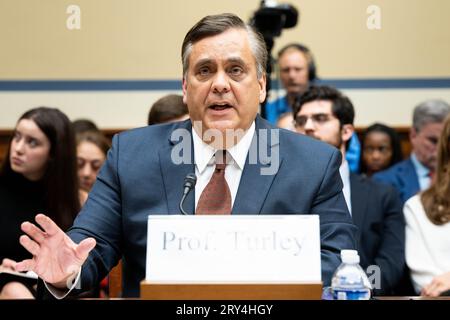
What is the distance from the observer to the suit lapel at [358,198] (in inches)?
117

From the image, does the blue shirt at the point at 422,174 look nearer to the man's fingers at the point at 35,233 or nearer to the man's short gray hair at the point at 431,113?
the man's short gray hair at the point at 431,113

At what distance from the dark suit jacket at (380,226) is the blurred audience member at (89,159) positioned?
128 cm

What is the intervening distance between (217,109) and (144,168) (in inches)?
9.7

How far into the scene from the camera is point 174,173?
1.88 meters

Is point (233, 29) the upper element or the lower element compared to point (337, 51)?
lower

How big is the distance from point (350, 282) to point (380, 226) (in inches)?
64.4

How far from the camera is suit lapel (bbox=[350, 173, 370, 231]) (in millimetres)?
2967

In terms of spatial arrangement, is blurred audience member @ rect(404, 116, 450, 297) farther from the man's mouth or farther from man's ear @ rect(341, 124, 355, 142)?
the man's mouth

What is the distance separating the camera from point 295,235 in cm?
129

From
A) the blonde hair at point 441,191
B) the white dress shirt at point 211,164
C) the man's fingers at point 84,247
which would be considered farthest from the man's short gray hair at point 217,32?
the blonde hair at point 441,191

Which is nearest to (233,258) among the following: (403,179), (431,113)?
(403,179)

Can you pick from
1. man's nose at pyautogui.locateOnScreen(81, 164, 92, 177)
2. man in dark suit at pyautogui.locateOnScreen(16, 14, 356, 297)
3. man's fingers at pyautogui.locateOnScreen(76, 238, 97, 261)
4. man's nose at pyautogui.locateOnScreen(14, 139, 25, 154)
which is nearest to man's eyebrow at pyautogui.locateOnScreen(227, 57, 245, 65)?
man in dark suit at pyautogui.locateOnScreen(16, 14, 356, 297)

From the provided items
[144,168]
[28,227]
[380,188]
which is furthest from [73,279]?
[380,188]
